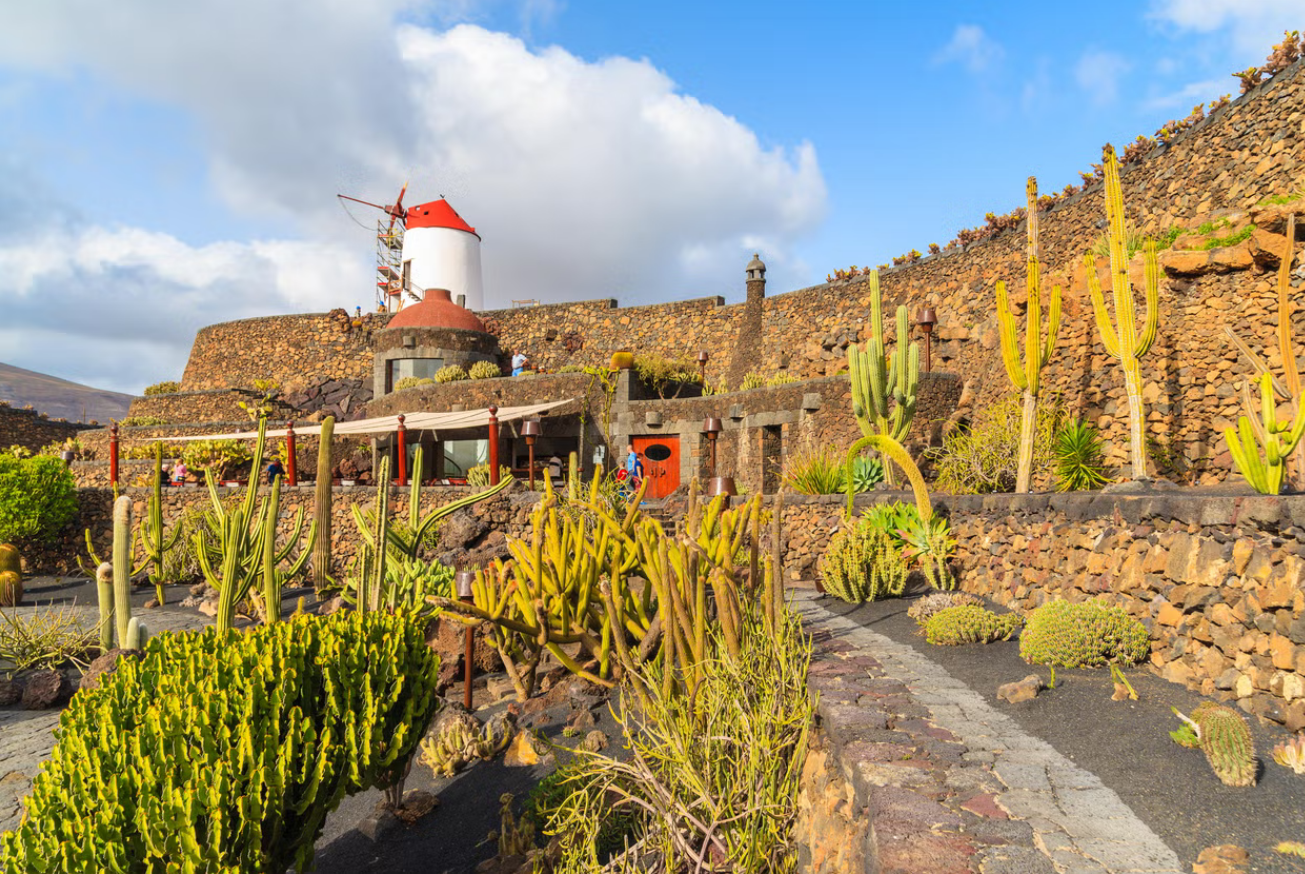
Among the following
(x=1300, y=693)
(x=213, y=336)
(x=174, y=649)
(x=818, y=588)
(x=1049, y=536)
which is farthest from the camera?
(x=213, y=336)

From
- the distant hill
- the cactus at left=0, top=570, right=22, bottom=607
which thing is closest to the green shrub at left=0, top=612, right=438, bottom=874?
the cactus at left=0, top=570, right=22, bottom=607

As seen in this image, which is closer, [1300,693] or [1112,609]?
[1300,693]

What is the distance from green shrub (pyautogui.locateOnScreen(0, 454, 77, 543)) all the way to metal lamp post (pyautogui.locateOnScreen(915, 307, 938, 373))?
19284 millimetres

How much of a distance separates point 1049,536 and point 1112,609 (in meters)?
1.60

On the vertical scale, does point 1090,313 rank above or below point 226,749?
above

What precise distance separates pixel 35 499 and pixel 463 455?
9179 millimetres

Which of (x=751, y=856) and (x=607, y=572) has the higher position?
(x=607, y=572)

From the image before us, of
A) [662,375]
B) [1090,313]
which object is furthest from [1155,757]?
[662,375]

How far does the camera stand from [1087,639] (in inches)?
215

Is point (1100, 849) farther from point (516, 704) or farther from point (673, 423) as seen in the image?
point (673, 423)

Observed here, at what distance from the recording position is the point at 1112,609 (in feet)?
18.9

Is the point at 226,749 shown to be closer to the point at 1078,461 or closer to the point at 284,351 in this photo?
the point at 1078,461

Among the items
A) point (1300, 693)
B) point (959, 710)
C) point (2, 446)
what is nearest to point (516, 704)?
point (959, 710)

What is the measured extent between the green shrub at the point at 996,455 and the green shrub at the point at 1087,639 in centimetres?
427
